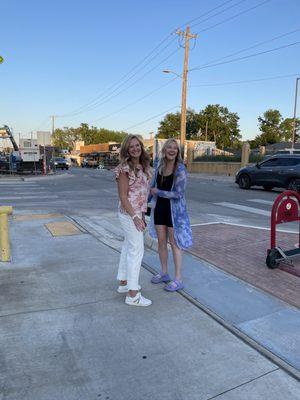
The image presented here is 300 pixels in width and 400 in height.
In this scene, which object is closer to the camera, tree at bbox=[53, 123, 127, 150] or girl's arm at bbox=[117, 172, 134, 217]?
girl's arm at bbox=[117, 172, 134, 217]

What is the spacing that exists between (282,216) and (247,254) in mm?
911

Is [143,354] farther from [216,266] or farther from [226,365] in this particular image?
[216,266]

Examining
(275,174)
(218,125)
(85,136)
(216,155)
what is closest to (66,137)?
(85,136)

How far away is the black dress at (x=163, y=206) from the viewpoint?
4.27m

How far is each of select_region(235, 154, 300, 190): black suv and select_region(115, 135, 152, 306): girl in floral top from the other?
13.4 meters

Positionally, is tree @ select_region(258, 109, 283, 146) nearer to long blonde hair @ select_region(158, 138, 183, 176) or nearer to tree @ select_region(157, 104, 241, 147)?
tree @ select_region(157, 104, 241, 147)

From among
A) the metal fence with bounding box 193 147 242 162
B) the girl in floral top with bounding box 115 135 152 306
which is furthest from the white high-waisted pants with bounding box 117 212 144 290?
the metal fence with bounding box 193 147 242 162

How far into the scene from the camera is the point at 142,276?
487 cm

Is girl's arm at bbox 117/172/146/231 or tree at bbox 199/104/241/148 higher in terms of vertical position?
tree at bbox 199/104/241/148

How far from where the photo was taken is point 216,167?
3375 cm

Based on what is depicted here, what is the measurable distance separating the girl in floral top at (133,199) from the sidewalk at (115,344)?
0.79 ft

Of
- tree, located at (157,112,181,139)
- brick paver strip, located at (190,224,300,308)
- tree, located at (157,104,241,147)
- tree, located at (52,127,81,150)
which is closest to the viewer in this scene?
brick paver strip, located at (190,224,300,308)

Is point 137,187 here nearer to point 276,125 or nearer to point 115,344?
point 115,344

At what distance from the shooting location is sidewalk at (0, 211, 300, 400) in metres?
2.65
